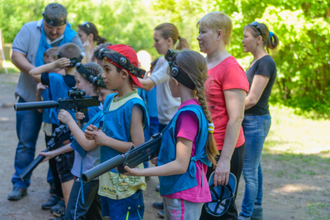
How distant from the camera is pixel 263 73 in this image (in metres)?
3.50

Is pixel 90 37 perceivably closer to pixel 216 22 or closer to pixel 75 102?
pixel 75 102

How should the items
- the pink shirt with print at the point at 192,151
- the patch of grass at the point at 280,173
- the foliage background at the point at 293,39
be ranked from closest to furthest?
1. the pink shirt with print at the point at 192,151
2. the patch of grass at the point at 280,173
3. the foliage background at the point at 293,39

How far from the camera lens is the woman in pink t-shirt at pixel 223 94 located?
2.49 meters

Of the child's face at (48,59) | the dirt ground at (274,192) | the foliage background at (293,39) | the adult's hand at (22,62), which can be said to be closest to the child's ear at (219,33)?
the child's face at (48,59)

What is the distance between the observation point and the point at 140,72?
8.64ft

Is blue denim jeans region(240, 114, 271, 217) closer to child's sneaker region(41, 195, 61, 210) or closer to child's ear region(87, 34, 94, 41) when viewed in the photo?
child's sneaker region(41, 195, 61, 210)

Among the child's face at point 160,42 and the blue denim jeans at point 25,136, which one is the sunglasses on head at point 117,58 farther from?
the blue denim jeans at point 25,136

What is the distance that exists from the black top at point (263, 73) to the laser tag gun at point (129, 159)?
1.75 m

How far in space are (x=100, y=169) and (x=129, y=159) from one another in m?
0.24

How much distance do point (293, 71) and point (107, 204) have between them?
8.67 metres

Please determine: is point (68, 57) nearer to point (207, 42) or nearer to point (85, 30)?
point (207, 42)

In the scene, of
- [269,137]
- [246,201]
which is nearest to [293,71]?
[269,137]

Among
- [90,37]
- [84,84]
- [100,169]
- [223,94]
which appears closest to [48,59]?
[84,84]

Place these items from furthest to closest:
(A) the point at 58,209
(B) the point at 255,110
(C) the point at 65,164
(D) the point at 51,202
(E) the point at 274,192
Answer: (E) the point at 274,192 → (D) the point at 51,202 → (A) the point at 58,209 → (B) the point at 255,110 → (C) the point at 65,164
